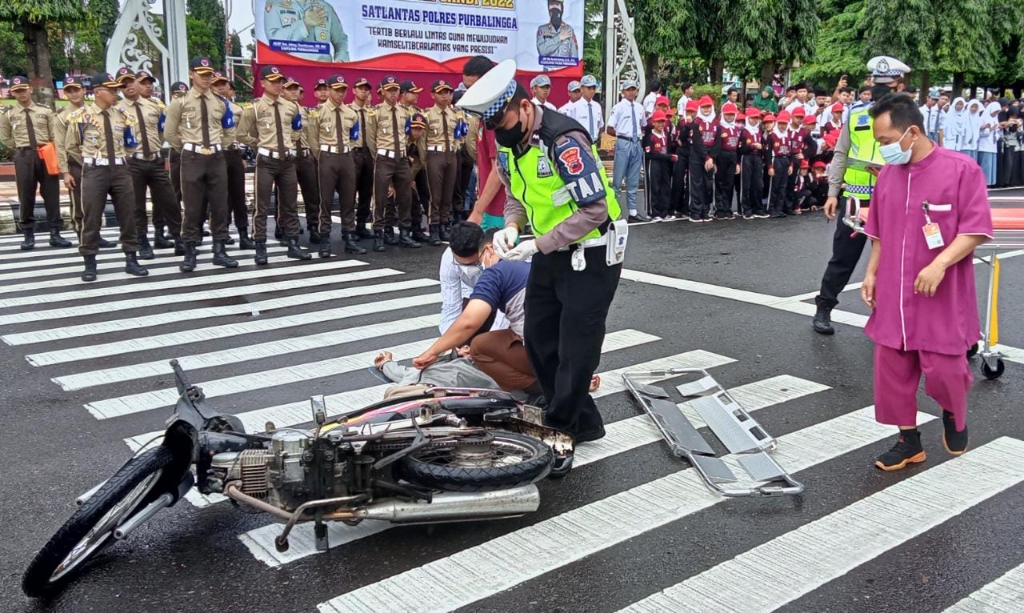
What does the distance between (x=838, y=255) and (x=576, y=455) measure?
11.6 ft

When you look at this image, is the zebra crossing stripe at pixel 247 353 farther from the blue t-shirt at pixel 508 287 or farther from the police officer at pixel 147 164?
the police officer at pixel 147 164

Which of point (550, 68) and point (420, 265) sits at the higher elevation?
point (550, 68)

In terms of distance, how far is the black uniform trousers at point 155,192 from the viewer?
10.5m

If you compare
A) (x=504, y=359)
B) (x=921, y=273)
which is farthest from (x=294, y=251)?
(x=921, y=273)

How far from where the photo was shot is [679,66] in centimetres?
3694

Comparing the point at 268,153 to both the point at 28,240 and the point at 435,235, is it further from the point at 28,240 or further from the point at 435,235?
the point at 28,240

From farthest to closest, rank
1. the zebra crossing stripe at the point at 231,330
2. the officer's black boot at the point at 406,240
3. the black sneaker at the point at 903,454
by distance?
the officer's black boot at the point at 406,240 < the zebra crossing stripe at the point at 231,330 < the black sneaker at the point at 903,454

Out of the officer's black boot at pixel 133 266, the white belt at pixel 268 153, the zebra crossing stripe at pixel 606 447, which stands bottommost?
the zebra crossing stripe at pixel 606 447

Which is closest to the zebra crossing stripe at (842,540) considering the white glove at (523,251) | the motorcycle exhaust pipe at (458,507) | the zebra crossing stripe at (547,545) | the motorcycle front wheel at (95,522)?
the zebra crossing stripe at (547,545)

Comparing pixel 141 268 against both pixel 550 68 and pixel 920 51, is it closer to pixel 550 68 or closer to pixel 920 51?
pixel 550 68

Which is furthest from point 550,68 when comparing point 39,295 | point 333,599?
point 333,599

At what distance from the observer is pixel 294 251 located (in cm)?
1111

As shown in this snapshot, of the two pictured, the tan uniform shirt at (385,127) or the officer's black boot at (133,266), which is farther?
the tan uniform shirt at (385,127)

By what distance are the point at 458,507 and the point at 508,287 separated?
1805 mm
